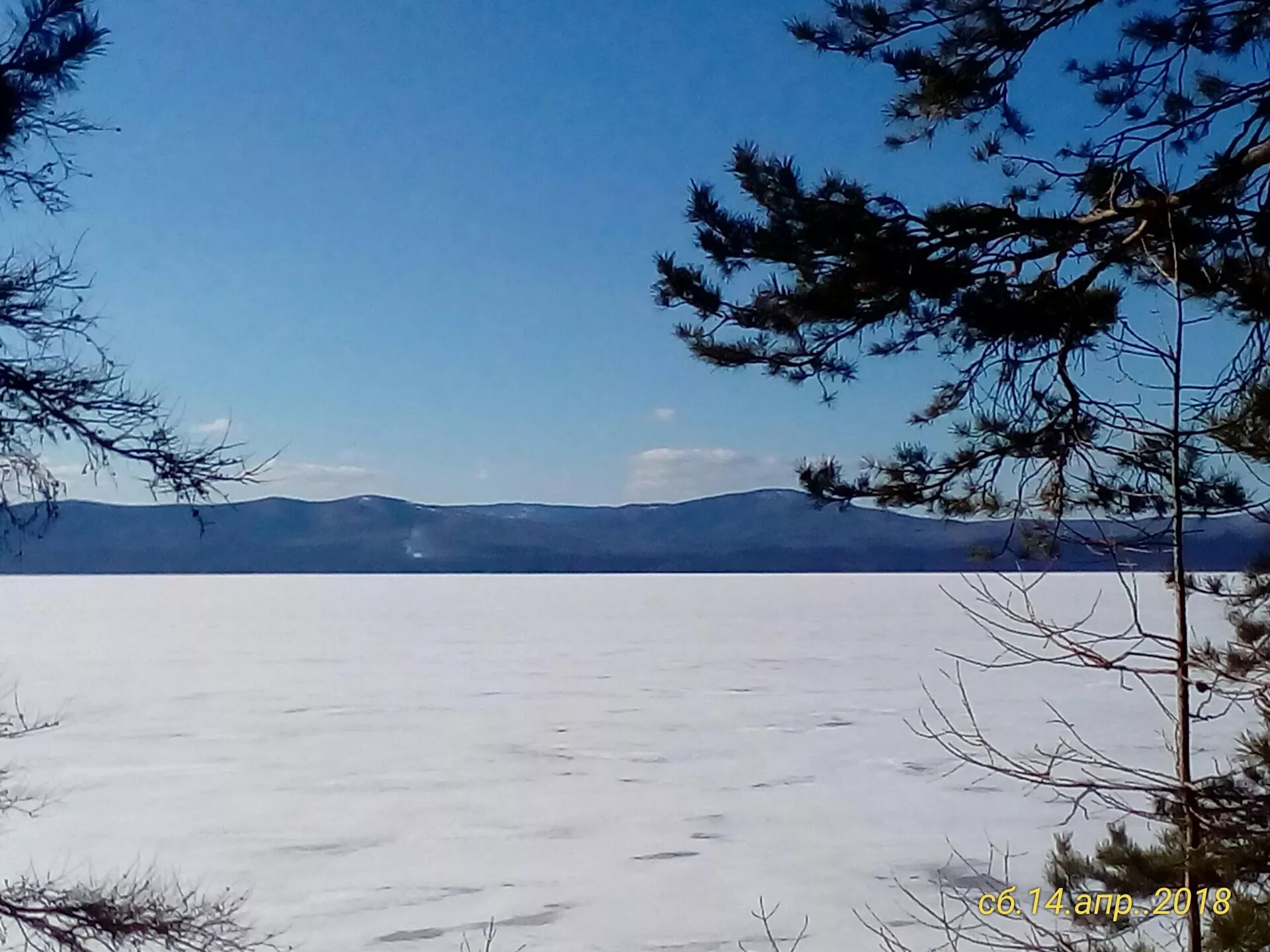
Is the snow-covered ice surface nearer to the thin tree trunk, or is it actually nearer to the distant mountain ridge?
the thin tree trunk

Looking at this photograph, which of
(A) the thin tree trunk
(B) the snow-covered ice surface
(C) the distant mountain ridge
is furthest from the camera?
(C) the distant mountain ridge

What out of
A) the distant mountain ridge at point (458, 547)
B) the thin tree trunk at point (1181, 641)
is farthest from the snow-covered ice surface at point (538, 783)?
the distant mountain ridge at point (458, 547)

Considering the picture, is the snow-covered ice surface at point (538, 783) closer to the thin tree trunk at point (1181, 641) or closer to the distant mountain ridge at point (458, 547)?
the thin tree trunk at point (1181, 641)

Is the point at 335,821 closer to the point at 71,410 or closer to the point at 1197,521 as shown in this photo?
the point at 71,410

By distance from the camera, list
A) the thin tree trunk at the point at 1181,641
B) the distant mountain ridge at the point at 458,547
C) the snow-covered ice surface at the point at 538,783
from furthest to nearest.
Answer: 1. the distant mountain ridge at the point at 458,547
2. the snow-covered ice surface at the point at 538,783
3. the thin tree trunk at the point at 1181,641

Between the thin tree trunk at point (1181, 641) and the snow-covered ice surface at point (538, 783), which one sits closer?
the thin tree trunk at point (1181, 641)

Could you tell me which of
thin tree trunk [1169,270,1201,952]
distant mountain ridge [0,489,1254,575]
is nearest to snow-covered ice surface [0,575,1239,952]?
thin tree trunk [1169,270,1201,952]

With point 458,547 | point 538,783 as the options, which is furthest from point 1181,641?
point 458,547

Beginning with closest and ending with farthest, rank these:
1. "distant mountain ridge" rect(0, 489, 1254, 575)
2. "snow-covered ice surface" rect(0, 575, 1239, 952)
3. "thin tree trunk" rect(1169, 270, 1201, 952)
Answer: "thin tree trunk" rect(1169, 270, 1201, 952) < "snow-covered ice surface" rect(0, 575, 1239, 952) < "distant mountain ridge" rect(0, 489, 1254, 575)

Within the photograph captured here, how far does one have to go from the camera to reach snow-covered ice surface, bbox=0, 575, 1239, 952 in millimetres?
5617

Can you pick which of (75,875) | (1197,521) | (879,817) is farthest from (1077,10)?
(75,875)

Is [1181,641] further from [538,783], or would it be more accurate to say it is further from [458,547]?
[458,547]

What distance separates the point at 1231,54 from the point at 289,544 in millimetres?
121618

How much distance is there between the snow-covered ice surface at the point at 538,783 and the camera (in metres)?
5.62
